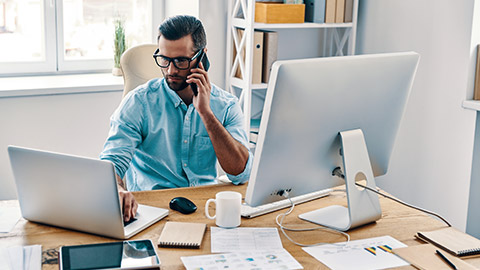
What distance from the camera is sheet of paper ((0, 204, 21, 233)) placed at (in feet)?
4.99

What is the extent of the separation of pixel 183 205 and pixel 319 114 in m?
0.47

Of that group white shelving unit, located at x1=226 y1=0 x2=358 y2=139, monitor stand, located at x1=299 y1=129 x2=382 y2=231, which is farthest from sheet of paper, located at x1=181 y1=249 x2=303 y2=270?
white shelving unit, located at x1=226 y1=0 x2=358 y2=139

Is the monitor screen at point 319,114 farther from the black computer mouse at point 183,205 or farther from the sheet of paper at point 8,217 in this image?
the sheet of paper at point 8,217

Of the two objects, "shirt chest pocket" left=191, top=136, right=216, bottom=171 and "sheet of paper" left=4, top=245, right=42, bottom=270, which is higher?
"shirt chest pocket" left=191, top=136, right=216, bottom=171

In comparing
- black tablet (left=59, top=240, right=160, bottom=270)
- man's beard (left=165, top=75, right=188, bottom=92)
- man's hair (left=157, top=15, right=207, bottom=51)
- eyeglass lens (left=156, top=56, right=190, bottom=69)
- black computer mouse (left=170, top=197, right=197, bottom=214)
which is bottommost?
black tablet (left=59, top=240, right=160, bottom=270)

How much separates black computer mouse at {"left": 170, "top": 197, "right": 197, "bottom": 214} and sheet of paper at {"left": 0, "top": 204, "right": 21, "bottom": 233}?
42cm

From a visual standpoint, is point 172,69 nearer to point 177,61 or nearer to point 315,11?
point 177,61

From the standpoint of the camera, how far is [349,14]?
128 inches

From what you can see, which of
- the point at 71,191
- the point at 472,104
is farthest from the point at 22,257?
the point at 472,104

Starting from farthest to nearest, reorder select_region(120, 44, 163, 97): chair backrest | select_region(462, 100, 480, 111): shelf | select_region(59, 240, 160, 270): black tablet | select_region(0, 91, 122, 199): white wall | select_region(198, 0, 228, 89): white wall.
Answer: select_region(198, 0, 228, 89): white wall, select_region(0, 91, 122, 199): white wall, select_region(462, 100, 480, 111): shelf, select_region(120, 44, 163, 97): chair backrest, select_region(59, 240, 160, 270): black tablet

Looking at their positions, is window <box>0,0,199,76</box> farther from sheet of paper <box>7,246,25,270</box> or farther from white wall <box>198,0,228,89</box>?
sheet of paper <box>7,246,25,270</box>

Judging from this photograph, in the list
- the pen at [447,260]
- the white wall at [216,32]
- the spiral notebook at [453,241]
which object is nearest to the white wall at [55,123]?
the white wall at [216,32]

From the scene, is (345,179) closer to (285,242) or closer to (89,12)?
(285,242)

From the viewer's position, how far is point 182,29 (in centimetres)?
196
